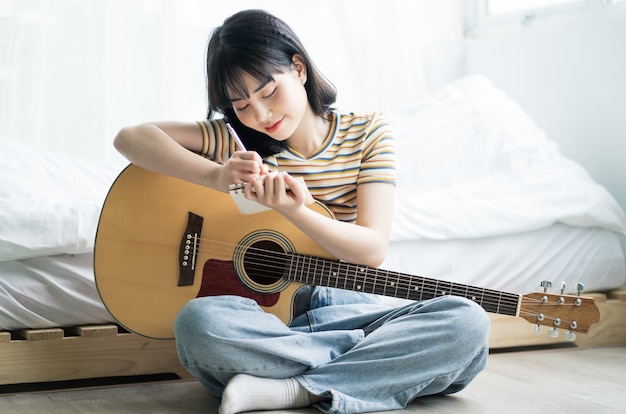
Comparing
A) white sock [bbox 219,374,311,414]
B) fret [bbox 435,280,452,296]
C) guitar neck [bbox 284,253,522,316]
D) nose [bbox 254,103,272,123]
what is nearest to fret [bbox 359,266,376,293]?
guitar neck [bbox 284,253,522,316]

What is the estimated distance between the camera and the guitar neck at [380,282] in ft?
4.61

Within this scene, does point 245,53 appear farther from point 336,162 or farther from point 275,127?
point 336,162

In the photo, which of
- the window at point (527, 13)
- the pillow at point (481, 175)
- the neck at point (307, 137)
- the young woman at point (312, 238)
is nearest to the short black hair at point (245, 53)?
the young woman at point (312, 238)

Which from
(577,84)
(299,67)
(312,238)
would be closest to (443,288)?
(312,238)

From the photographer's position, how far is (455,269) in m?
1.90

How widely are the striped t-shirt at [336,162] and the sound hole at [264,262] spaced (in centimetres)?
15

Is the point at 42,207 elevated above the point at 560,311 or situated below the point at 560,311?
above

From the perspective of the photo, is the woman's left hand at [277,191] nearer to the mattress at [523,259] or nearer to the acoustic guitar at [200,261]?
the acoustic guitar at [200,261]

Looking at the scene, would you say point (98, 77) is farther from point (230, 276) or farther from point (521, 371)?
point (521, 371)

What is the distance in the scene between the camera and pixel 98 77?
229cm

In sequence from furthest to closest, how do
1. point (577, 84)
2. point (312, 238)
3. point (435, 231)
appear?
point (577, 84) → point (435, 231) → point (312, 238)

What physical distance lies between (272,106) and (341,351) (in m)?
0.48

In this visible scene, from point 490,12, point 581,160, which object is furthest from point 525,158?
point 490,12

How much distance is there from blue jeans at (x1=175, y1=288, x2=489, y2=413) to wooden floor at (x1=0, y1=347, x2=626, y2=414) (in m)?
0.06
